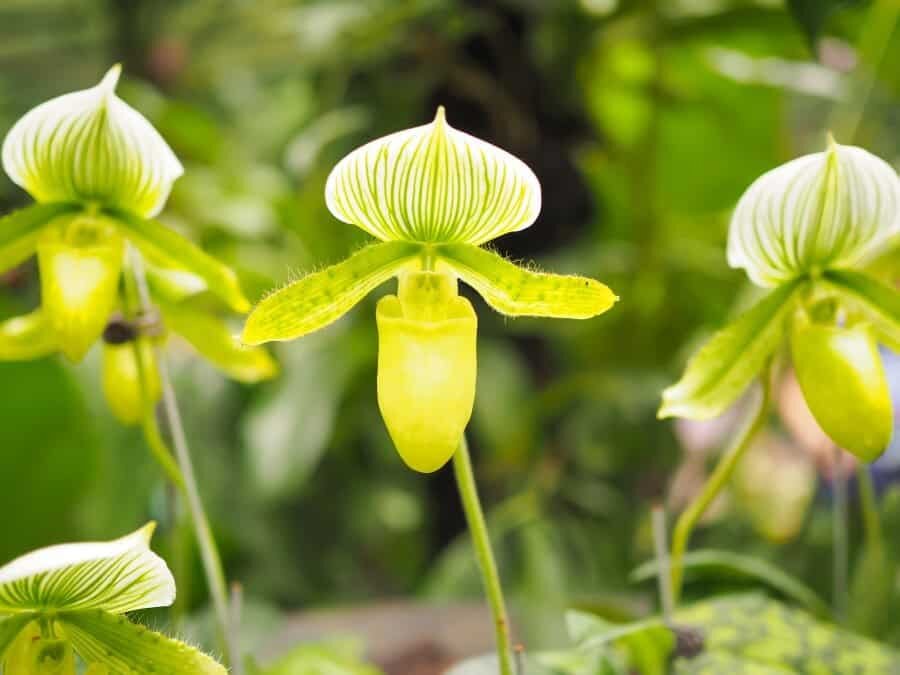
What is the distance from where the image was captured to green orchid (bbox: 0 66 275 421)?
1.47ft

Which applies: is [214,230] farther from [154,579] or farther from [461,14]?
[154,579]

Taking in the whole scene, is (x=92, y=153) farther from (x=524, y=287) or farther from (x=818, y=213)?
(x=818, y=213)

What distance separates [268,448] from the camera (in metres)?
1.14

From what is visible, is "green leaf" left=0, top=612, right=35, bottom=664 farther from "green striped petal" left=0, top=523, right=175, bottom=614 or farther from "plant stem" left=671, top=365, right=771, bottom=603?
"plant stem" left=671, top=365, right=771, bottom=603

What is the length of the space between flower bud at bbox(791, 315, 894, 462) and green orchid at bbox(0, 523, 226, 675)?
331mm

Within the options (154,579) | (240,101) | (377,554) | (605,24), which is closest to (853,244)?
(154,579)

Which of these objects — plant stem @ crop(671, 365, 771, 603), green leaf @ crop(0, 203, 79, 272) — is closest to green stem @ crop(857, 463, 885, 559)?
plant stem @ crop(671, 365, 771, 603)

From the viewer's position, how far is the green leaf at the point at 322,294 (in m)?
0.44

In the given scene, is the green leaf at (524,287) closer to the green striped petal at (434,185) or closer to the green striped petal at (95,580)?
the green striped petal at (434,185)

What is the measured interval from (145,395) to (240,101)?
1909 mm

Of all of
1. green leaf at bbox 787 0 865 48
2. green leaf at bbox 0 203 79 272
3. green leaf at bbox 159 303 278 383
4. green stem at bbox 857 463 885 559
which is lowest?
green stem at bbox 857 463 885 559

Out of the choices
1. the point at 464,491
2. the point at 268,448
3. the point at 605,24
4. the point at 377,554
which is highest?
the point at 605,24

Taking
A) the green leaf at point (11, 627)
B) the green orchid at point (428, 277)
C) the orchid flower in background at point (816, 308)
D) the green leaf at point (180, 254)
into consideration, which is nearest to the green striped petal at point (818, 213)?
the orchid flower in background at point (816, 308)

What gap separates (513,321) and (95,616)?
0.88 m
